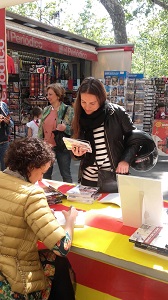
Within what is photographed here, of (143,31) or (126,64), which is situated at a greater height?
(143,31)

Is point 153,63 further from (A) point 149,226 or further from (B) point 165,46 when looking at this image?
(A) point 149,226

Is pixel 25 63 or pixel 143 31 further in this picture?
pixel 143 31

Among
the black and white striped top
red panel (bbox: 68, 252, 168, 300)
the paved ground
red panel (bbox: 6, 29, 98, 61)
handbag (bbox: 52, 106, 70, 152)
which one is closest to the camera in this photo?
red panel (bbox: 68, 252, 168, 300)

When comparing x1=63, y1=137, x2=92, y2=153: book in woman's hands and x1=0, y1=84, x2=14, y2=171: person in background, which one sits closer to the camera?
x1=63, y1=137, x2=92, y2=153: book in woman's hands

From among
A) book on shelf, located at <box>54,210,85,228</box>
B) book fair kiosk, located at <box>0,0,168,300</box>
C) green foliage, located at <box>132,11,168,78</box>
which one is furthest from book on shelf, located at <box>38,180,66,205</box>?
green foliage, located at <box>132,11,168,78</box>

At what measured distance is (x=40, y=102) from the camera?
21.8ft

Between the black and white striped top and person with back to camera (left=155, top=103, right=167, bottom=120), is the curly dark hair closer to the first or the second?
the black and white striped top

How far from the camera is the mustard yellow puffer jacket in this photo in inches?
50.8

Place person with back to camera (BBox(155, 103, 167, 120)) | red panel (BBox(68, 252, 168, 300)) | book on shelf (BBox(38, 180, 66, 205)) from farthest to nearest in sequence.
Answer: person with back to camera (BBox(155, 103, 167, 120)) → book on shelf (BBox(38, 180, 66, 205)) → red panel (BBox(68, 252, 168, 300))

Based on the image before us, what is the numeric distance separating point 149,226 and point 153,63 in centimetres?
2986

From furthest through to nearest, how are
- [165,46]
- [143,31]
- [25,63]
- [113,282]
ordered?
[143,31] → [165,46] → [25,63] → [113,282]

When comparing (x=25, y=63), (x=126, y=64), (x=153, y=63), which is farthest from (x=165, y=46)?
(x=25, y=63)

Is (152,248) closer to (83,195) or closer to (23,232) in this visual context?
(23,232)

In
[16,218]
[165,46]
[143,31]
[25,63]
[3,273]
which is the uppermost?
[143,31]
